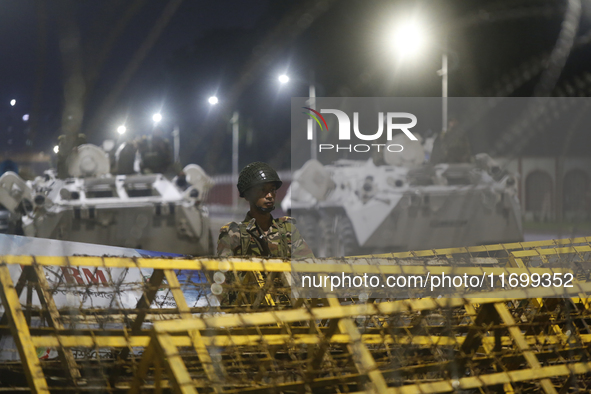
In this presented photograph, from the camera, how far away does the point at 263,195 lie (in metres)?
3.58

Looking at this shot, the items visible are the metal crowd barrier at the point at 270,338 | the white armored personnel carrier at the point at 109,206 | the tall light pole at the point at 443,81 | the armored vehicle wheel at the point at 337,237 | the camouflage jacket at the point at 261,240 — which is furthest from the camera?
the tall light pole at the point at 443,81

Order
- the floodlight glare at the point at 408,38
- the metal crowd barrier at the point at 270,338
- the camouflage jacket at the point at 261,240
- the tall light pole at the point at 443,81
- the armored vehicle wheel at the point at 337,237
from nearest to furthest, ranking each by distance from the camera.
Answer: the metal crowd barrier at the point at 270,338 → the camouflage jacket at the point at 261,240 → the floodlight glare at the point at 408,38 → the armored vehicle wheel at the point at 337,237 → the tall light pole at the point at 443,81

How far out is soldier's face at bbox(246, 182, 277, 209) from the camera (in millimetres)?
3564

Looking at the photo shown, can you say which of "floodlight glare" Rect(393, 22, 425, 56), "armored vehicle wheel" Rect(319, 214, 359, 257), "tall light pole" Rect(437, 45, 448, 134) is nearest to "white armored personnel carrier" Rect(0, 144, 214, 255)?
"armored vehicle wheel" Rect(319, 214, 359, 257)

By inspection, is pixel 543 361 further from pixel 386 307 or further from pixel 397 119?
pixel 397 119

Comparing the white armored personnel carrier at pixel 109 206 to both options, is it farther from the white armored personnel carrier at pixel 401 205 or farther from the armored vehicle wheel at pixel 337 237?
the armored vehicle wheel at pixel 337 237

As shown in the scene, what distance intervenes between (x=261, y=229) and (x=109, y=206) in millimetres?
4900

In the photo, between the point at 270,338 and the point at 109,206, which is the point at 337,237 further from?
the point at 270,338

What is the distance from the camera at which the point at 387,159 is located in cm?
888

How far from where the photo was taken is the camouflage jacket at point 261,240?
11.6 ft

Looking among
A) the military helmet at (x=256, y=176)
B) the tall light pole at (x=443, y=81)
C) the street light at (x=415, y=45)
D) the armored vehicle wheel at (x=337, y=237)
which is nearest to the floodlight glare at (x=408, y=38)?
the street light at (x=415, y=45)

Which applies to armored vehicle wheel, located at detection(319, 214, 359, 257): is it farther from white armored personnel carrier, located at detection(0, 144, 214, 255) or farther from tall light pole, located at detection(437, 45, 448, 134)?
tall light pole, located at detection(437, 45, 448, 134)

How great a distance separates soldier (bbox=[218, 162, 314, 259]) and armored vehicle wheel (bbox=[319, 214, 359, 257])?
218 inches

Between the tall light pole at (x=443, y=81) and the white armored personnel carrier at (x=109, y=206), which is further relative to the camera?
the tall light pole at (x=443, y=81)
